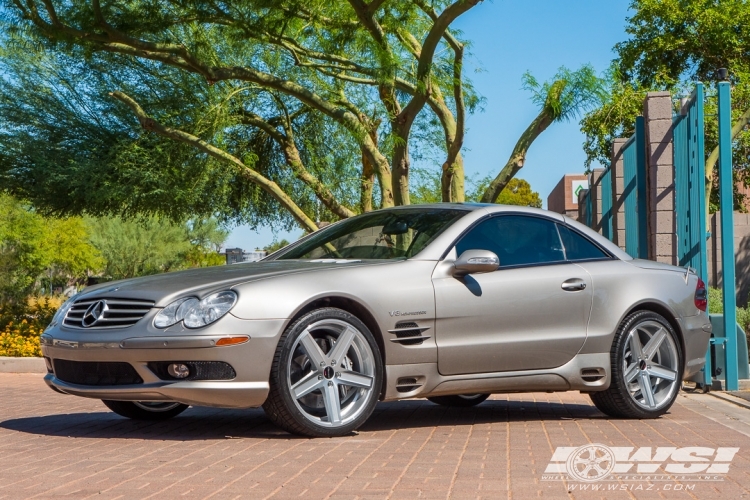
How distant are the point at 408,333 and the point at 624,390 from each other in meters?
1.91

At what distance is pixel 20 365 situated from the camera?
46.3ft

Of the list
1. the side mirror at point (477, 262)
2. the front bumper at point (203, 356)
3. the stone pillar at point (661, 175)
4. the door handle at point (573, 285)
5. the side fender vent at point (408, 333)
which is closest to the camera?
the front bumper at point (203, 356)

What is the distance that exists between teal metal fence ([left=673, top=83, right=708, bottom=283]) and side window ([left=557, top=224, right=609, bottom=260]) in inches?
102

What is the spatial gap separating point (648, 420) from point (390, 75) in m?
6.89

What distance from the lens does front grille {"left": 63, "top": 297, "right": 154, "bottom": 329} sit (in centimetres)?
666

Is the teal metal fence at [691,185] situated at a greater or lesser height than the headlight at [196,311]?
greater

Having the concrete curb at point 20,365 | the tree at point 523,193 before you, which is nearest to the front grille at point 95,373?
the concrete curb at point 20,365

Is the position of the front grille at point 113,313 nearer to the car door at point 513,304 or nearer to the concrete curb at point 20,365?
the car door at point 513,304

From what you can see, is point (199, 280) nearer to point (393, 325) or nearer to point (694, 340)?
point (393, 325)

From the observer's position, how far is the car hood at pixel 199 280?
667cm

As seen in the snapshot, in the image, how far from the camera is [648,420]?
812cm

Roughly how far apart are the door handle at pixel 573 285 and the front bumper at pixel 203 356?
7.66ft

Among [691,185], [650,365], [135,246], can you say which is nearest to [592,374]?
[650,365]

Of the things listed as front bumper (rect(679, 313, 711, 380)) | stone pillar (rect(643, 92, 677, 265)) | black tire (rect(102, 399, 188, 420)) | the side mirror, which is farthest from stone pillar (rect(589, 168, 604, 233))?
black tire (rect(102, 399, 188, 420))
